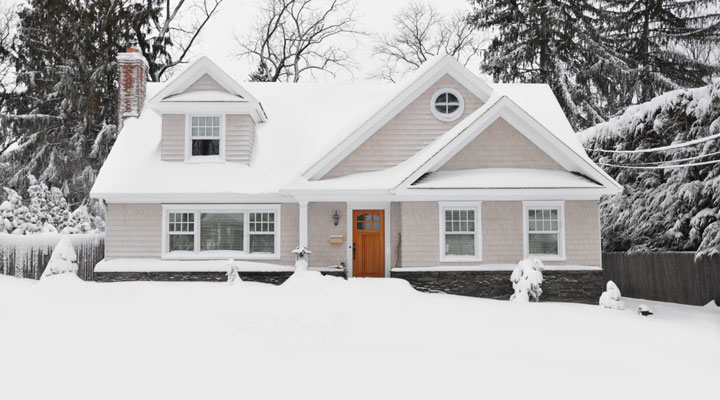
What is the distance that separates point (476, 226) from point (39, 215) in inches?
640

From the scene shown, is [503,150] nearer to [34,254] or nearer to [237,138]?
[237,138]

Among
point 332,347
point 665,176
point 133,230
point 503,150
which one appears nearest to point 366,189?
point 503,150

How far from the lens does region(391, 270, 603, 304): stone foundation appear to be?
47.4 ft

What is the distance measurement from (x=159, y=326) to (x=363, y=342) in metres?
3.49

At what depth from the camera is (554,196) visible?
47.7ft

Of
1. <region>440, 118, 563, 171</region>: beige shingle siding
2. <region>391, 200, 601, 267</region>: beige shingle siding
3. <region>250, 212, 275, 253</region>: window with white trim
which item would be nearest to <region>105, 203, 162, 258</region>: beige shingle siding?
<region>250, 212, 275, 253</region>: window with white trim

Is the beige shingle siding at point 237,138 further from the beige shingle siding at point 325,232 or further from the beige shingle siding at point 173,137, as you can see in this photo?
the beige shingle siding at point 325,232

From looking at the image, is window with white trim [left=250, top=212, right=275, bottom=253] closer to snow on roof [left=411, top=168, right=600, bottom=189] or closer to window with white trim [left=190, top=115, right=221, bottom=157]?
window with white trim [left=190, top=115, right=221, bottom=157]

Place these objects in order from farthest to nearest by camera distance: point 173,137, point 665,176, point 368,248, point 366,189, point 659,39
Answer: point 659,39 < point 665,176 < point 173,137 < point 368,248 < point 366,189

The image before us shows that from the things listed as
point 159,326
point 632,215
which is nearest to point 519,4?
point 632,215

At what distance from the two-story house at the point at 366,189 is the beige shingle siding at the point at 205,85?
0.03 meters

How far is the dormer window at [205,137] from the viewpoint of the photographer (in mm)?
16625

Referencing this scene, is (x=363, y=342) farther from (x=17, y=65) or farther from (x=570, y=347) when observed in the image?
(x=17, y=65)

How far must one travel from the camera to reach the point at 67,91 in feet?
86.6
